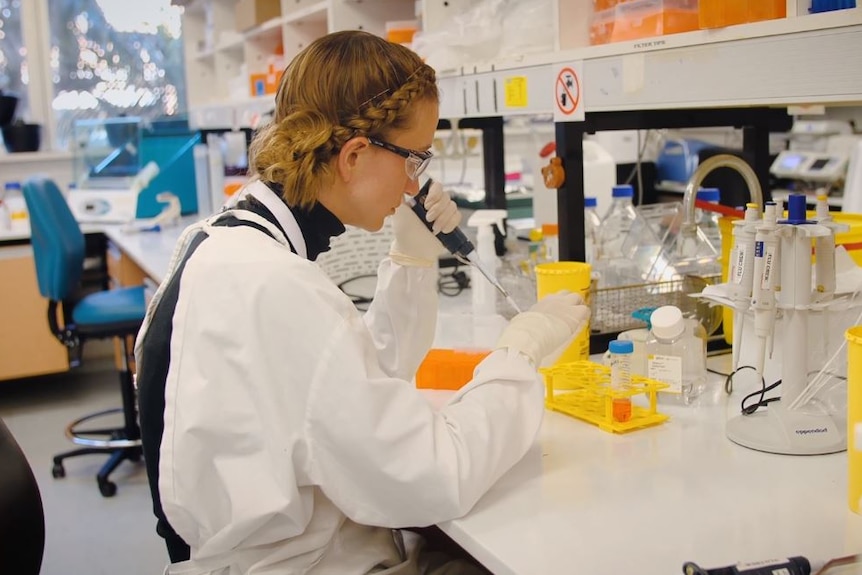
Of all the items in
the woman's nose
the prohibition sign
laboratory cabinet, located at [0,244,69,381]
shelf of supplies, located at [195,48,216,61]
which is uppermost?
shelf of supplies, located at [195,48,216,61]

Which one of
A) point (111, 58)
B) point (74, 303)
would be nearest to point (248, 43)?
point (74, 303)

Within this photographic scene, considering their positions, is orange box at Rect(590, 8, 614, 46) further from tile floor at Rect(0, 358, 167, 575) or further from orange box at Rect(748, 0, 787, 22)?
tile floor at Rect(0, 358, 167, 575)

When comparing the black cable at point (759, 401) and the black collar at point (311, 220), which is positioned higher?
the black collar at point (311, 220)

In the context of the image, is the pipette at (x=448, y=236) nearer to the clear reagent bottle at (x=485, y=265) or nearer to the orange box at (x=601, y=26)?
the clear reagent bottle at (x=485, y=265)

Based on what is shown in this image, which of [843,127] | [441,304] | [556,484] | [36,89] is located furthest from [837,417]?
[36,89]

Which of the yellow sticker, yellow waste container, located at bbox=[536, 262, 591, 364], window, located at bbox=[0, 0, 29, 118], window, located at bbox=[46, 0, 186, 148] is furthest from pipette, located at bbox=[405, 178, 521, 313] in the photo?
window, located at bbox=[0, 0, 29, 118]

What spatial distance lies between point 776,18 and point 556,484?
679 mm

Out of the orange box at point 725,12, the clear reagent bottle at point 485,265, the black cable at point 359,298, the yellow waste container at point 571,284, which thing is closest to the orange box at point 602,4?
the orange box at point 725,12

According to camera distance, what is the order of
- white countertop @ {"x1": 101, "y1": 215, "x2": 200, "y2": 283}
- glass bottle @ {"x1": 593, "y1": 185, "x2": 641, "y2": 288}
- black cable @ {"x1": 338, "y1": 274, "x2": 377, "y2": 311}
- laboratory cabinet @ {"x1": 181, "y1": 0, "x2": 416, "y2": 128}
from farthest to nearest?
1. white countertop @ {"x1": 101, "y1": 215, "x2": 200, "y2": 283}
2. laboratory cabinet @ {"x1": 181, "y1": 0, "x2": 416, "y2": 128}
3. black cable @ {"x1": 338, "y1": 274, "x2": 377, "y2": 311}
4. glass bottle @ {"x1": 593, "y1": 185, "x2": 641, "y2": 288}

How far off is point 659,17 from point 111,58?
4.45 meters

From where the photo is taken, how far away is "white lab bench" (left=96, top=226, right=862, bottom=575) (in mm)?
947

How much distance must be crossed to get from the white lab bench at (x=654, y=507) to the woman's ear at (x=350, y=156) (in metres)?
0.45

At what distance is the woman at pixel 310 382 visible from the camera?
100 cm

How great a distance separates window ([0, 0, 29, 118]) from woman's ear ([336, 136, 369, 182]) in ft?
14.5
